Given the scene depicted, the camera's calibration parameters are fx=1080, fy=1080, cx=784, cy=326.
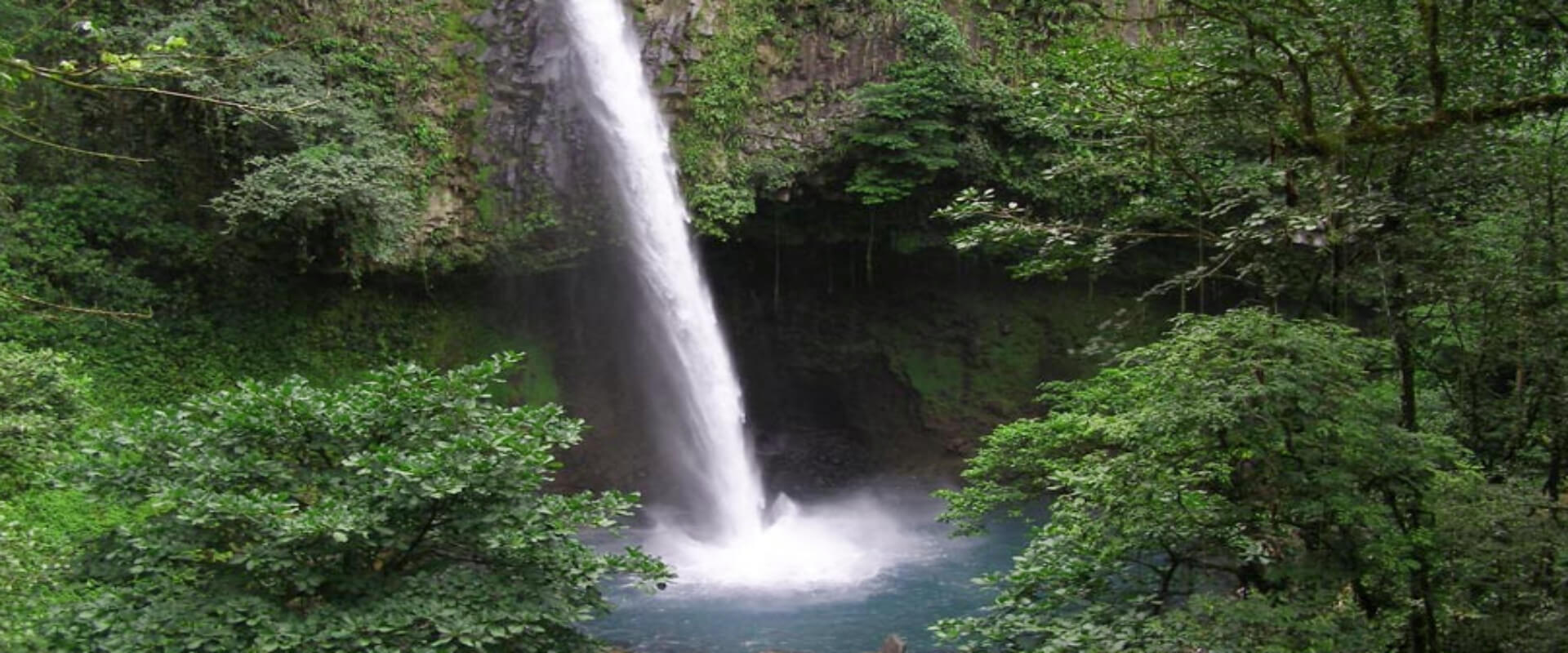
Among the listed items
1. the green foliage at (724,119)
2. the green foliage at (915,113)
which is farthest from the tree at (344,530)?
the green foliage at (915,113)

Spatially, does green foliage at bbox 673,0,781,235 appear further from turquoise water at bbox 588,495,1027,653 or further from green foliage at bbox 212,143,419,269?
turquoise water at bbox 588,495,1027,653

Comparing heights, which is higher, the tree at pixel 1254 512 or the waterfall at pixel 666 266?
the waterfall at pixel 666 266

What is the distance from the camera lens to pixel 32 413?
25.4ft

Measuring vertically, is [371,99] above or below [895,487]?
above

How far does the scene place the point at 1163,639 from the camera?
213 inches

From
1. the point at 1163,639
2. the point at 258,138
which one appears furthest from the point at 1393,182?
the point at 258,138

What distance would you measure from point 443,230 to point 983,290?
861 cm

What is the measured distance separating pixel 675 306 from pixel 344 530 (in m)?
10.1

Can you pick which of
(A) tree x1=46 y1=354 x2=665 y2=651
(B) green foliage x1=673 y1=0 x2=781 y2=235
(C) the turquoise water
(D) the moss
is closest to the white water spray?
(B) green foliage x1=673 y1=0 x2=781 y2=235

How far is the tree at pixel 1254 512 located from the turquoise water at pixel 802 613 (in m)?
4.33

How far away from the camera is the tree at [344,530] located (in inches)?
200

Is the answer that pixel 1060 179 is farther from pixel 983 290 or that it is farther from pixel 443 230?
pixel 443 230

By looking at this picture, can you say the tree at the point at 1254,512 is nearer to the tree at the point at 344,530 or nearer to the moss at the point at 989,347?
the tree at the point at 344,530

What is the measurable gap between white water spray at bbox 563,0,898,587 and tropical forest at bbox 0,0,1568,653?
0.23ft
